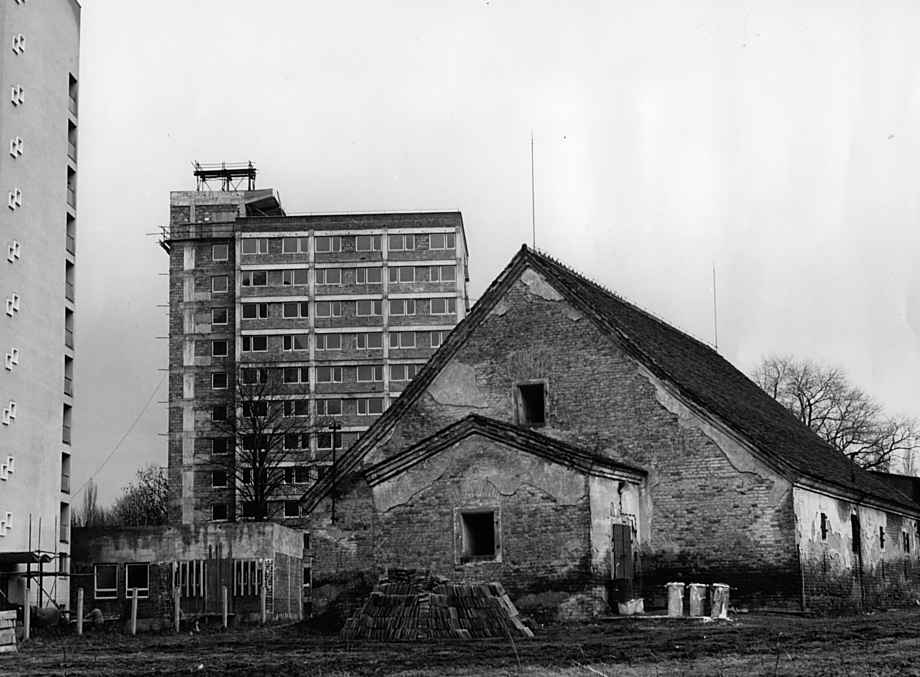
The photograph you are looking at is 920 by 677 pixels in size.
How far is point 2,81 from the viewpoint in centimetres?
4438

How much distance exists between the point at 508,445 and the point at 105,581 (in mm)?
25942

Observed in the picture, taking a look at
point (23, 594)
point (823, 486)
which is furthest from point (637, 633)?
point (23, 594)

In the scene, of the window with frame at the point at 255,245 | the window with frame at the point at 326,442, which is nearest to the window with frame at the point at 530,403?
the window with frame at the point at 326,442

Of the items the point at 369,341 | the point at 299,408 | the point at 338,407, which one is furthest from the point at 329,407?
the point at 369,341

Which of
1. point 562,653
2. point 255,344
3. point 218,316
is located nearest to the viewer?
point 562,653

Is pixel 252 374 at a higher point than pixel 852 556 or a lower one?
higher

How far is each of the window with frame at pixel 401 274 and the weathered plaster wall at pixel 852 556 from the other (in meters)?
61.0

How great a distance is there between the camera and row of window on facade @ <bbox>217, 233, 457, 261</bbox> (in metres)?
95.6

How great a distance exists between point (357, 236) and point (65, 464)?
156 feet

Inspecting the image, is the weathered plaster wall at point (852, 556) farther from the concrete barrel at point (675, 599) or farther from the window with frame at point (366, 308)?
the window with frame at point (366, 308)

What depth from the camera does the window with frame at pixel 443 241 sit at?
95.5 m

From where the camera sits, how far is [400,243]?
3770 inches

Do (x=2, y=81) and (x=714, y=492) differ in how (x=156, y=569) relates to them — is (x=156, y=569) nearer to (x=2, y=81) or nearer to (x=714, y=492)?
(x=2, y=81)

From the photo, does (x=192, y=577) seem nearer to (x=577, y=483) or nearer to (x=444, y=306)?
(x=577, y=483)
